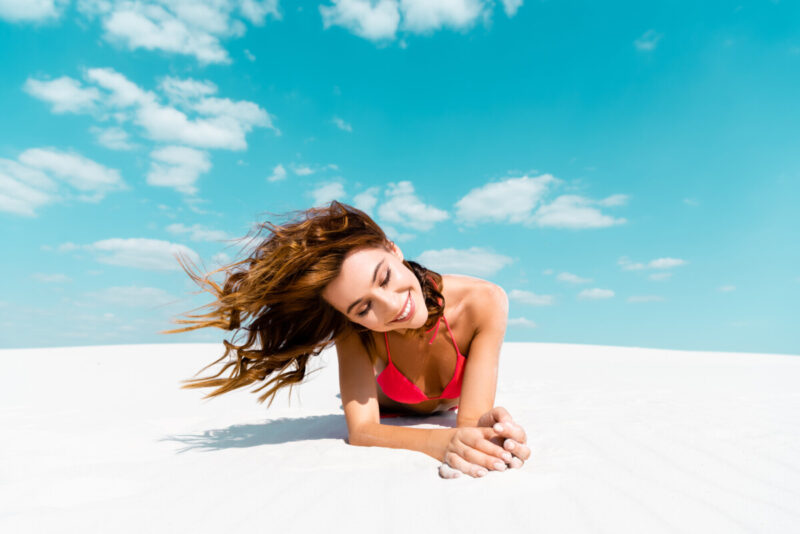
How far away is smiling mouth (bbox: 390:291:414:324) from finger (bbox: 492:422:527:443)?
78 centimetres

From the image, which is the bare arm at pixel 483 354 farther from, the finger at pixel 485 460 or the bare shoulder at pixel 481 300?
the finger at pixel 485 460

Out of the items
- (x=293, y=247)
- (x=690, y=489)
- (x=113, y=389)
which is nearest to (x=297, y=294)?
(x=293, y=247)

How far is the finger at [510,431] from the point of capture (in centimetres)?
233

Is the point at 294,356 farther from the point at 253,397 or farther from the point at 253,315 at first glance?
the point at 253,397

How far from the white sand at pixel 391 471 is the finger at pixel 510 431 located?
0.15 meters

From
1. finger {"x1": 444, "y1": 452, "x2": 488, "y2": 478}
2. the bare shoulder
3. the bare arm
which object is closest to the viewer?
finger {"x1": 444, "y1": 452, "x2": 488, "y2": 478}

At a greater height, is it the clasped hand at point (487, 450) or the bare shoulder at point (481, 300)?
the bare shoulder at point (481, 300)

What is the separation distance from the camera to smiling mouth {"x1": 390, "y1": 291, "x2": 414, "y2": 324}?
9.18 ft

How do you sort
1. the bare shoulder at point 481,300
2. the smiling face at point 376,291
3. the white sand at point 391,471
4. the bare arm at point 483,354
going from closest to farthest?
the white sand at point 391,471 → the smiling face at point 376,291 → the bare arm at point 483,354 → the bare shoulder at point 481,300

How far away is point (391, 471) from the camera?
237 centimetres

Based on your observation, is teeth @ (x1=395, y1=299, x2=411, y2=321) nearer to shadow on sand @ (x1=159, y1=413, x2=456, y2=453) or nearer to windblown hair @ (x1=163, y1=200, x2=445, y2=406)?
windblown hair @ (x1=163, y1=200, x2=445, y2=406)

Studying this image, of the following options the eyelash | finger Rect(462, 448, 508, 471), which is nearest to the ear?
the eyelash

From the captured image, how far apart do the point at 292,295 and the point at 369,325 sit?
58 centimetres

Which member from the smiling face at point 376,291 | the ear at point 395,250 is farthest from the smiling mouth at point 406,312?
the ear at point 395,250
